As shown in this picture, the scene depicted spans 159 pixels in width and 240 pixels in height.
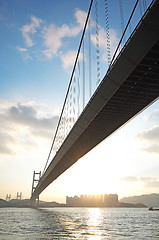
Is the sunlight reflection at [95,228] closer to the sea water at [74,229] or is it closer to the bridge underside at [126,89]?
the sea water at [74,229]

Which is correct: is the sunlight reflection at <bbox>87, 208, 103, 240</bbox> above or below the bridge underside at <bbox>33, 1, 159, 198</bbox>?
below

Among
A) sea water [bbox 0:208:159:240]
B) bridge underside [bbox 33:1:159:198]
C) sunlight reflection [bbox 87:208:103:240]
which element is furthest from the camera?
sunlight reflection [bbox 87:208:103:240]

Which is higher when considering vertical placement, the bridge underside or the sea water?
the bridge underside

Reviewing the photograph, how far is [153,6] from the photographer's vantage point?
9.30 m

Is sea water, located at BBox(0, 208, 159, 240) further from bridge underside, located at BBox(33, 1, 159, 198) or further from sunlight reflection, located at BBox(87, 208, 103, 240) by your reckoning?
bridge underside, located at BBox(33, 1, 159, 198)

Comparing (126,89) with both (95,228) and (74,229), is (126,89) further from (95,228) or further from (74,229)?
(95,228)

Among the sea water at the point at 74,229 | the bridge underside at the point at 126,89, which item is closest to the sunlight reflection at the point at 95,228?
the sea water at the point at 74,229

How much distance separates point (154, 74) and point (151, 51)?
287 cm

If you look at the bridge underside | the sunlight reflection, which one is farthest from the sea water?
the bridge underside

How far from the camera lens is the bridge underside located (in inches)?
419

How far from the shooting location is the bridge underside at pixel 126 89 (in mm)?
10633

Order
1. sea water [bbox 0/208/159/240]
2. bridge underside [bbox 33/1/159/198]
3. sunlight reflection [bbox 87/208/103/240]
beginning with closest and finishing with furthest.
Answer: bridge underside [bbox 33/1/159/198] < sea water [bbox 0/208/159/240] < sunlight reflection [bbox 87/208/103/240]

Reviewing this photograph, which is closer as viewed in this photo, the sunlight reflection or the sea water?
the sea water

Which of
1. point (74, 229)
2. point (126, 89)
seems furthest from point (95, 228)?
point (126, 89)
